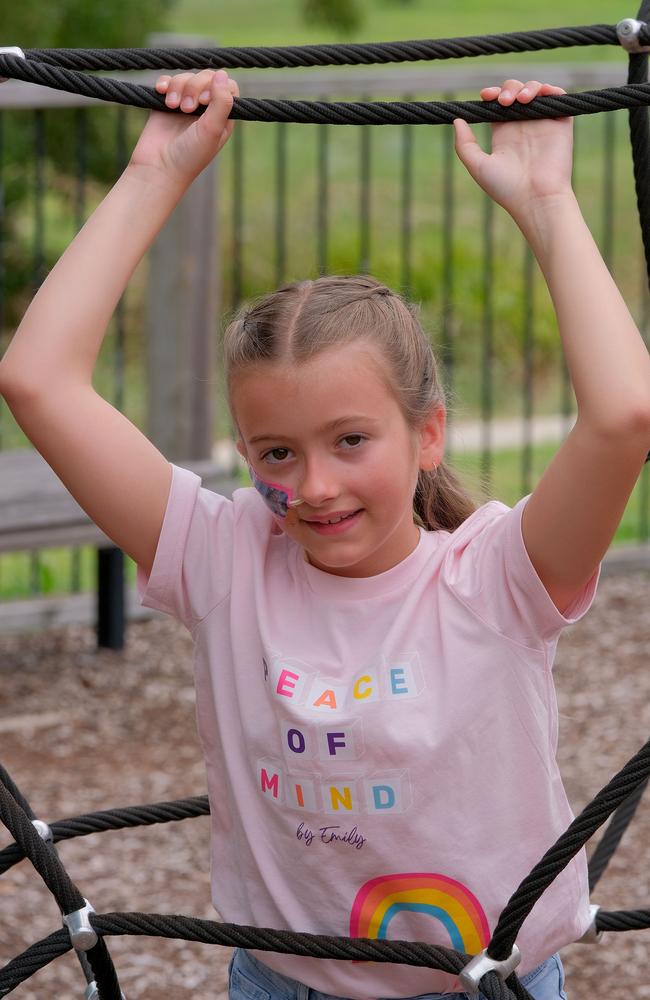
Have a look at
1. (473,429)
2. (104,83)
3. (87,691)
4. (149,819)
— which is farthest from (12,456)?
(473,429)

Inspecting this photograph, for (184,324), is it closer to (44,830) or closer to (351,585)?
(44,830)

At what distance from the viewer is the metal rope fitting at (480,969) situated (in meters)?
1.40

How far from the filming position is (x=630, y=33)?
159 cm

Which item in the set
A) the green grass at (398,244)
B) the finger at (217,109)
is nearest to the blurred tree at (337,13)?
the green grass at (398,244)

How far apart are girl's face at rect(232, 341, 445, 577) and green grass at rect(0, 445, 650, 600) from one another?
299 centimetres

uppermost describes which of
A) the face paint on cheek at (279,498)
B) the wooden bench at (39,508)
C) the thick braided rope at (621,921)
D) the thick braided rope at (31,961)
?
the face paint on cheek at (279,498)

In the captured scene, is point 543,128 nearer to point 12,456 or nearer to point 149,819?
point 149,819

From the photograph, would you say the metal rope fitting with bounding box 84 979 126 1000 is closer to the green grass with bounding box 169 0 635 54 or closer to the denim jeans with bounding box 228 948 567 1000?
the denim jeans with bounding box 228 948 567 1000

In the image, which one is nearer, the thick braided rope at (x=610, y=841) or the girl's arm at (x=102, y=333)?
the girl's arm at (x=102, y=333)

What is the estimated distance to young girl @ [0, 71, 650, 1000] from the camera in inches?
57.9

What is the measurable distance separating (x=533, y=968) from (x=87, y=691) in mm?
2586

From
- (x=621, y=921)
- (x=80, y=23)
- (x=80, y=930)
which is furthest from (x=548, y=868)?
(x=80, y=23)

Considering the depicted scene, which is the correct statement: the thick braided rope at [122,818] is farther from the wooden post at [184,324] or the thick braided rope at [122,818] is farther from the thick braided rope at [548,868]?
the wooden post at [184,324]

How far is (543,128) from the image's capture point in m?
1.48
